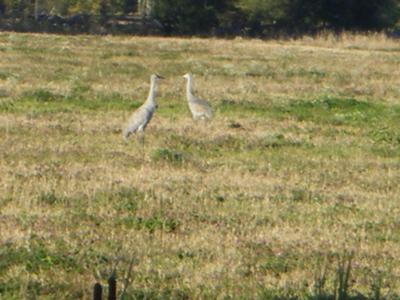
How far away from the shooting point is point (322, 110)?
78.1 ft

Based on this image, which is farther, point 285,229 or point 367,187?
point 367,187

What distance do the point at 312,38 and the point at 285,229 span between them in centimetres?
4577

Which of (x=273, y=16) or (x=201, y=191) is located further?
(x=273, y=16)

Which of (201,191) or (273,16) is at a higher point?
(201,191)

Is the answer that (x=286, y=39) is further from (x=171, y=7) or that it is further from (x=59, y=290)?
(x=59, y=290)

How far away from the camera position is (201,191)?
13.6 meters

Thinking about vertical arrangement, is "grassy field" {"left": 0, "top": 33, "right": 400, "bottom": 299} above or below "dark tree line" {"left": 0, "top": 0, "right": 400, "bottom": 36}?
above

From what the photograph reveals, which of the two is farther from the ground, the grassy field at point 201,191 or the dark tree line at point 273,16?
the grassy field at point 201,191

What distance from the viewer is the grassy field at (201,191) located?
31.6 ft

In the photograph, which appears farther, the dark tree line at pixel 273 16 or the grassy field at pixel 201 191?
the dark tree line at pixel 273 16

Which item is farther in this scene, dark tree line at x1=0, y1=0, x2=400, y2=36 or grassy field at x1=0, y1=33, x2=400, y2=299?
dark tree line at x1=0, y1=0, x2=400, y2=36

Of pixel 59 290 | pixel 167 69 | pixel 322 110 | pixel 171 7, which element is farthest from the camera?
pixel 171 7

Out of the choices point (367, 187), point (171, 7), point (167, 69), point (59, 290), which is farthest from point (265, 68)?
point (171, 7)

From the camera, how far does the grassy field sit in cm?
962
